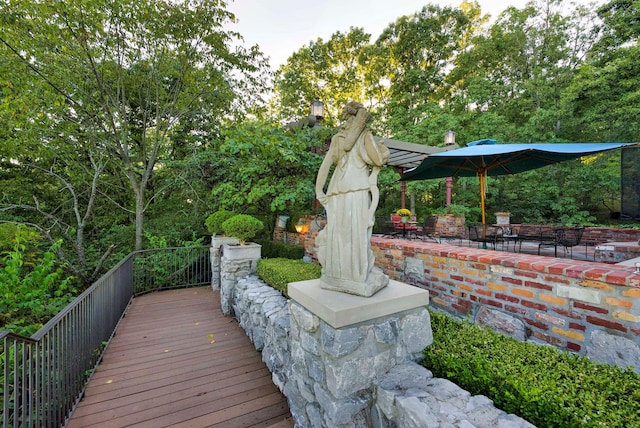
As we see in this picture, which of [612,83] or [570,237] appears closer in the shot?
[570,237]

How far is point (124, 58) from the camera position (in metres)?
6.19

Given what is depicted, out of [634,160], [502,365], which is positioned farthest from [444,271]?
[634,160]

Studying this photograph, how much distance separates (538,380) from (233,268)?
4.31 metres

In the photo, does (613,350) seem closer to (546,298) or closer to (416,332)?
(546,298)

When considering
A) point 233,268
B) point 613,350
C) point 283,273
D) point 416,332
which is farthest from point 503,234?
point 233,268

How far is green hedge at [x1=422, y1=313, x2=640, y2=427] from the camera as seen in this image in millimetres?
1143

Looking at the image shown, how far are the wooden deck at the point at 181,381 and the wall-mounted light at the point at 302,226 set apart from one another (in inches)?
109

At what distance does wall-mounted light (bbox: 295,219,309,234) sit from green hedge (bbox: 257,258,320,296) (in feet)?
7.05

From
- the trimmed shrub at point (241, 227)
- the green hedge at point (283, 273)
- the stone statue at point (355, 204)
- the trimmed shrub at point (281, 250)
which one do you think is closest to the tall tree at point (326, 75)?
the trimmed shrub at point (281, 250)

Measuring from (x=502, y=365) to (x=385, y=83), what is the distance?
17.5 m

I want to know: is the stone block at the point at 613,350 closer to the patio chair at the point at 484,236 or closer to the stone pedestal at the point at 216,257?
the patio chair at the point at 484,236

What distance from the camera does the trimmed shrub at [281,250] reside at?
235 inches

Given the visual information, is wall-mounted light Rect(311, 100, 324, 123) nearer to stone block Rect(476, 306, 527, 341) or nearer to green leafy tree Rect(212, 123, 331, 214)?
green leafy tree Rect(212, 123, 331, 214)

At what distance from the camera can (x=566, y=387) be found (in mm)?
1281
